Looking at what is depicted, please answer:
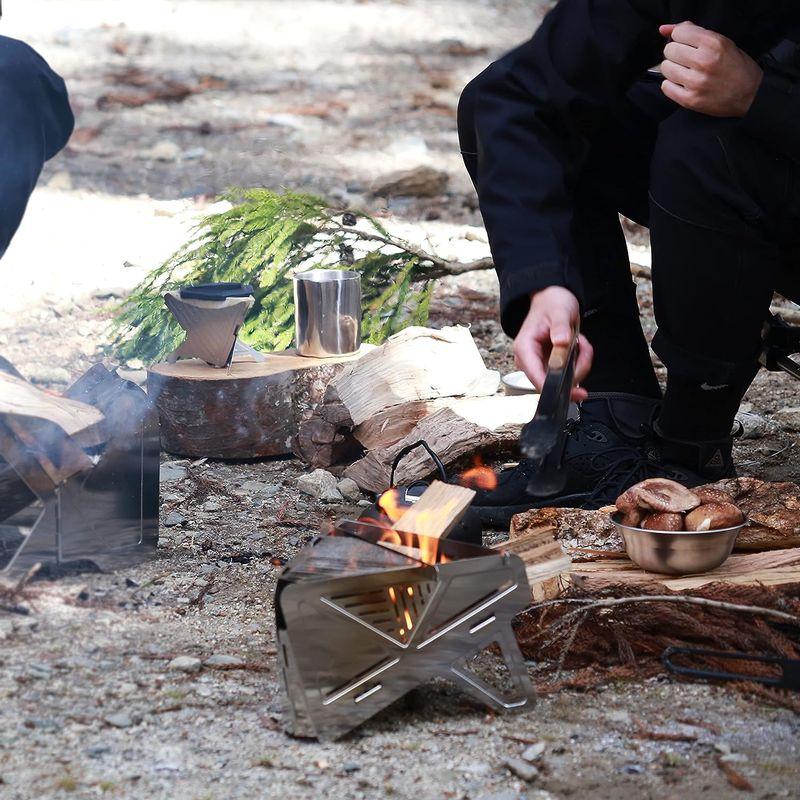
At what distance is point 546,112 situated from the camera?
2695 mm

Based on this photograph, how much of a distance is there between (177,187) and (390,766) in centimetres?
551

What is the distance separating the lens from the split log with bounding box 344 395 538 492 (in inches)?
126

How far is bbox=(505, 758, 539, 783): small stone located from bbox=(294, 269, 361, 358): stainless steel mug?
213cm

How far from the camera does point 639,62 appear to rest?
272 cm

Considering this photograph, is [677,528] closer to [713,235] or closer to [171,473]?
[713,235]

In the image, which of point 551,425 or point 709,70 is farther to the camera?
point 709,70

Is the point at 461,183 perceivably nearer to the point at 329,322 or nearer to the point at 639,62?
the point at 329,322

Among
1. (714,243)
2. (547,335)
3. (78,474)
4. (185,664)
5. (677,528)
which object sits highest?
(714,243)

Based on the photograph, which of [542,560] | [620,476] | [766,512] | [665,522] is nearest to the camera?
[542,560]

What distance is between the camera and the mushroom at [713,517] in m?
2.33

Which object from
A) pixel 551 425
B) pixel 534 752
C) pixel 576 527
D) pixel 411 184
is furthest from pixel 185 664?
pixel 411 184

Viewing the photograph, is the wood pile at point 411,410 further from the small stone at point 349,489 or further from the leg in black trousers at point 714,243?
the leg in black trousers at point 714,243

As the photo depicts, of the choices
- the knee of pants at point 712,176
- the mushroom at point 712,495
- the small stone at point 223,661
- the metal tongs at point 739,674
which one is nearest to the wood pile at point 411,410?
the mushroom at point 712,495

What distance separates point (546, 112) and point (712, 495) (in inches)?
37.4
